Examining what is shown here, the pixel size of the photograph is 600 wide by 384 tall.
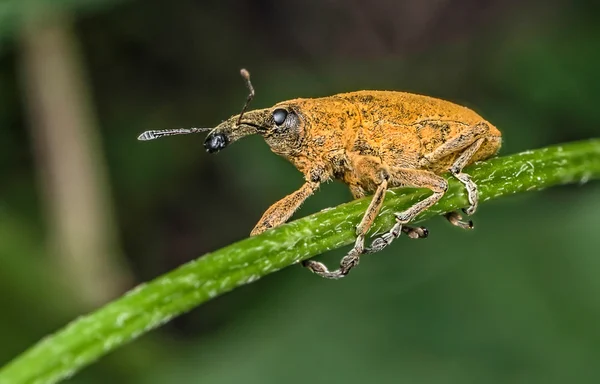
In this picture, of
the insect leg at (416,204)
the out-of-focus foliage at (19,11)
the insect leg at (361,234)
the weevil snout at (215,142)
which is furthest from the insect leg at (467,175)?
the out-of-focus foliage at (19,11)

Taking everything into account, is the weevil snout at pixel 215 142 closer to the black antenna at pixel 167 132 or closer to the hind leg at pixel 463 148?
the black antenna at pixel 167 132

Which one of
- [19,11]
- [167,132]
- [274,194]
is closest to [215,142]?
[167,132]

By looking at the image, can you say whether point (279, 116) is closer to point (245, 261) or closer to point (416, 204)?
point (416, 204)

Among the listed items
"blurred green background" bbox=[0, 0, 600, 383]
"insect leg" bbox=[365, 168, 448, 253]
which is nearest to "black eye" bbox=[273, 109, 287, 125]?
"insect leg" bbox=[365, 168, 448, 253]

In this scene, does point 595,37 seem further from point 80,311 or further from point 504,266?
point 80,311

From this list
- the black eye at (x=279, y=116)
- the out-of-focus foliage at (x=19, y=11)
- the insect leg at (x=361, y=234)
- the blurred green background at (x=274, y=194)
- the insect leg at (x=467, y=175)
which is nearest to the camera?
the insect leg at (x=361, y=234)

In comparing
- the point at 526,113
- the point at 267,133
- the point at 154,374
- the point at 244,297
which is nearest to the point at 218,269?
the point at 267,133

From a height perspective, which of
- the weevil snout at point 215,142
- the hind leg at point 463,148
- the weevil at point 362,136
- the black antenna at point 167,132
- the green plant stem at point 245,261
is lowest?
the green plant stem at point 245,261
